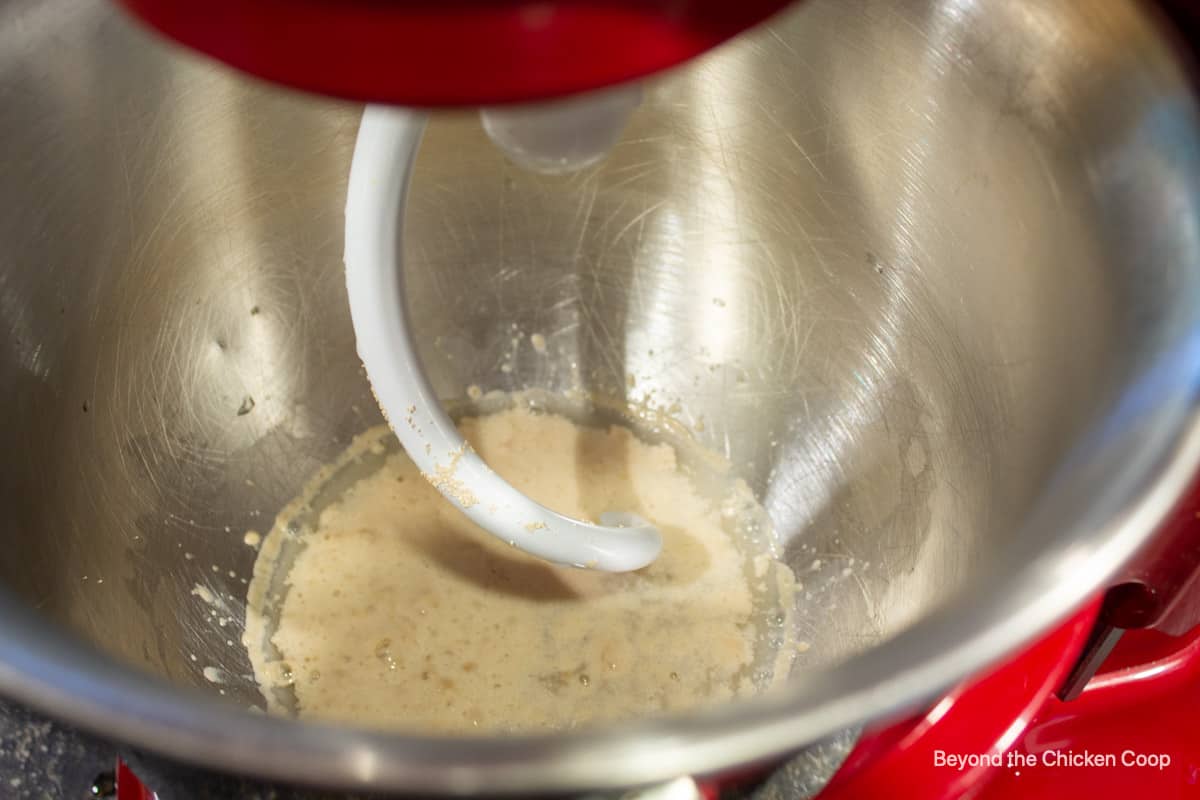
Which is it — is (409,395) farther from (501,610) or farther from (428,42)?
(428,42)

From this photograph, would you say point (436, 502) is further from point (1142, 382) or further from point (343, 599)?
point (1142, 382)

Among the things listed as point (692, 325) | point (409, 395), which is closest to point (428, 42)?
point (409, 395)

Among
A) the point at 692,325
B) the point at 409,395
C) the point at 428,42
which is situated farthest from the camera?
the point at 692,325

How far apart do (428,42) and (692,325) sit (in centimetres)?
49

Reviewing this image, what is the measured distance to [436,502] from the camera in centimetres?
73

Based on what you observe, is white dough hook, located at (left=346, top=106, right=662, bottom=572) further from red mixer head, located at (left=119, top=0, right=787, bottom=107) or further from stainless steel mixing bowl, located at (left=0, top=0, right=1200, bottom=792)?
red mixer head, located at (left=119, top=0, right=787, bottom=107)

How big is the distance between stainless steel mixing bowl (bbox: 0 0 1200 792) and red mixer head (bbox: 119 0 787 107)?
0.58 ft

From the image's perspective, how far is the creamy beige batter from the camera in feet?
2.05

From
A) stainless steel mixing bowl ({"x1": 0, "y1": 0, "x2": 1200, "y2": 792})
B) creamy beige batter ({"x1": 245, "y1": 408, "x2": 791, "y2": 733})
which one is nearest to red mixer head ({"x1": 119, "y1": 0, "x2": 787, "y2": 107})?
stainless steel mixing bowl ({"x1": 0, "y1": 0, "x2": 1200, "y2": 792})

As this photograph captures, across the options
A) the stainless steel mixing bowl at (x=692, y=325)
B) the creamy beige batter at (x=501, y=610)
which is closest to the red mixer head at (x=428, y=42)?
the stainless steel mixing bowl at (x=692, y=325)

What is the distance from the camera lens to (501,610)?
0.67m

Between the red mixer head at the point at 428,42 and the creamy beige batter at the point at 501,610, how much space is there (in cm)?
40

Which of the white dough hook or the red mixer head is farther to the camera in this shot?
the white dough hook

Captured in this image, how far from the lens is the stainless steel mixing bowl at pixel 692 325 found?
13.2 inches
